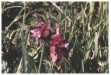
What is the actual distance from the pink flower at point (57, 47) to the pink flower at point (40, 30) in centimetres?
6

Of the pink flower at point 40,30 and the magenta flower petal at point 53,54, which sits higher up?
the pink flower at point 40,30

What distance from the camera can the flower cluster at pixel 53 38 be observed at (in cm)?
122

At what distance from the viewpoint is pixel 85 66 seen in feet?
3.98

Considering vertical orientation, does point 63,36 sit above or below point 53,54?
above

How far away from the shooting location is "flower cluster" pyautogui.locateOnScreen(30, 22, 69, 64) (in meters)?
1.22

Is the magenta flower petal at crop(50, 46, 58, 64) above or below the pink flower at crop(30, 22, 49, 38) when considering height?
below

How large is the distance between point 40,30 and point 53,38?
0.09 meters

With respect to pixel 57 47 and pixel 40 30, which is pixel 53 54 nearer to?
pixel 57 47

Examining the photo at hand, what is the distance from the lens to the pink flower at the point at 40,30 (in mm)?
1228

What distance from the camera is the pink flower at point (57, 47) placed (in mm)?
1220

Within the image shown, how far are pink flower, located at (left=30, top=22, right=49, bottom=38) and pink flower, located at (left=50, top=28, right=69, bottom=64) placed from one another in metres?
0.06

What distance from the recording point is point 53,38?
1229 mm

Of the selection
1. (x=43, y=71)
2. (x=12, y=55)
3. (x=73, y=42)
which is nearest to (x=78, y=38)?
(x=73, y=42)

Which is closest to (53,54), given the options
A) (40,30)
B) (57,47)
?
(57,47)
